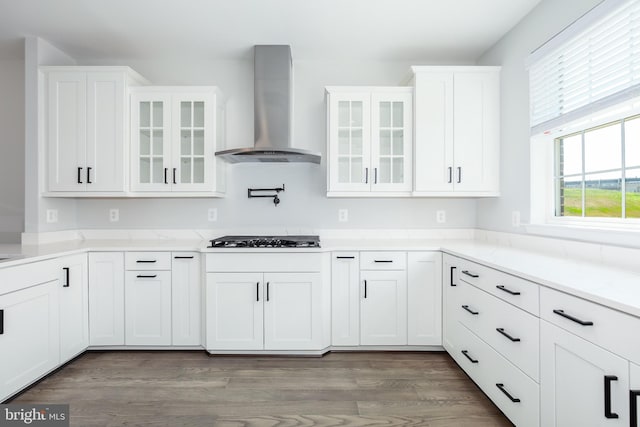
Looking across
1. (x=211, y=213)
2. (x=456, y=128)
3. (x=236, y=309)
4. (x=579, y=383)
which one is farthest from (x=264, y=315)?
(x=456, y=128)

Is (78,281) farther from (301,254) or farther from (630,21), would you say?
(630,21)

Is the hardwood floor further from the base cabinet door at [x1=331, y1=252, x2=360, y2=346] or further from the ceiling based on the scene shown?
the ceiling

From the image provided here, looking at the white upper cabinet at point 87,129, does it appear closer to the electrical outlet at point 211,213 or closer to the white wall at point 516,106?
the electrical outlet at point 211,213

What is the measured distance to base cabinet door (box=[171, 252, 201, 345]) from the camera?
2672 millimetres

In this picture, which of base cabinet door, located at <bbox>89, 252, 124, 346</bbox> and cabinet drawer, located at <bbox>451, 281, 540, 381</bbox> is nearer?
cabinet drawer, located at <bbox>451, 281, 540, 381</bbox>

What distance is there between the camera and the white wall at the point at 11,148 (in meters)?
3.09

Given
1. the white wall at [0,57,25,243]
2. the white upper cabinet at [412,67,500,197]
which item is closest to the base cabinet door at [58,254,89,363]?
the white wall at [0,57,25,243]

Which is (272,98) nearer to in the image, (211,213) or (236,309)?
(211,213)

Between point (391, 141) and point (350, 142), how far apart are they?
1.18 feet

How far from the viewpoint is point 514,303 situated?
169cm

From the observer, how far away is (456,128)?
2865mm

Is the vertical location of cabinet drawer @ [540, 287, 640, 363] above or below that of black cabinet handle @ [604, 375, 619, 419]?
above

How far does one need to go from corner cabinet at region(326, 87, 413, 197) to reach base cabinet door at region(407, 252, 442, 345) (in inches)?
25.2

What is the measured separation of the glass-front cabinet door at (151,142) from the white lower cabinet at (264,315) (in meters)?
1.02
